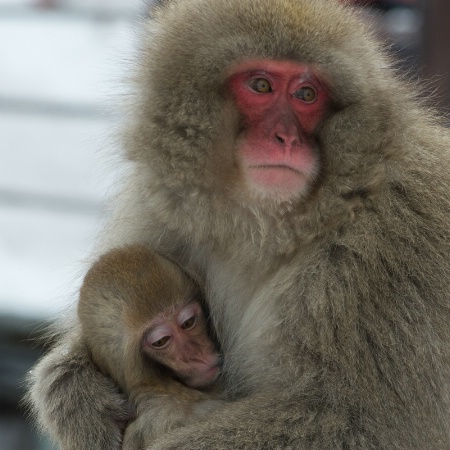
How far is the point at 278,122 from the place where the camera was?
137 inches

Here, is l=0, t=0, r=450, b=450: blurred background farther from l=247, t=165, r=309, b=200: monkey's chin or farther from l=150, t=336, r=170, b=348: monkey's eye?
l=247, t=165, r=309, b=200: monkey's chin

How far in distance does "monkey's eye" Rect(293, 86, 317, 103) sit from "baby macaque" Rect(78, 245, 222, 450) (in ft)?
2.42

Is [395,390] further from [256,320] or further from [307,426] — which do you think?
[256,320]

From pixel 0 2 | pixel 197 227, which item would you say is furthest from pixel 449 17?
pixel 0 2

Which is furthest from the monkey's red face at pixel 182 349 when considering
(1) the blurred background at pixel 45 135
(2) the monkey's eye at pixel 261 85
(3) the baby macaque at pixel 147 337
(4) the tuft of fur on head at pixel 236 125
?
(1) the blurred background at pixel 45 135

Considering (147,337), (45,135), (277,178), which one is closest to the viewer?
(277,178)

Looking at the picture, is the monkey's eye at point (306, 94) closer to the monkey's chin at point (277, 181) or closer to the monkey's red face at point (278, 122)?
the monkey's red face at point (278, 122)

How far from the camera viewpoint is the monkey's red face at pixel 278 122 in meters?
3.45

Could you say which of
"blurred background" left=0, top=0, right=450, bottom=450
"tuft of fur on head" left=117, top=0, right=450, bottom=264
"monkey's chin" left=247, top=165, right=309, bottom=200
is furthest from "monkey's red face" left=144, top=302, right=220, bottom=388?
"blurred background" left=0, top=0, right=450, bottom=450

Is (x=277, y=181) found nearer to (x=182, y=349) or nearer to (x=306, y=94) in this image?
(x=306, y=94)

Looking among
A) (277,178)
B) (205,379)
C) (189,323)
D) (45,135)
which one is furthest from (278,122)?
(45,135)

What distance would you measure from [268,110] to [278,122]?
6cm

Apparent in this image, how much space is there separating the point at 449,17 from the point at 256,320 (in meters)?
2.96

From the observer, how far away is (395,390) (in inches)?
134
